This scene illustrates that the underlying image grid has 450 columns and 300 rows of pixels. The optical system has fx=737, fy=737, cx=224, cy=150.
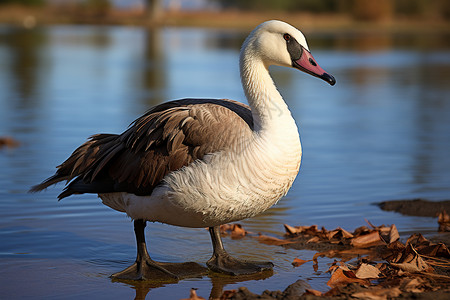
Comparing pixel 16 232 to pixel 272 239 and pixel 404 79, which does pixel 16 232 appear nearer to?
pixel 272 239

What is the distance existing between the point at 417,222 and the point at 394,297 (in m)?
2.54

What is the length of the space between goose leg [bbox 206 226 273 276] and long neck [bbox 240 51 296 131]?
1071mm

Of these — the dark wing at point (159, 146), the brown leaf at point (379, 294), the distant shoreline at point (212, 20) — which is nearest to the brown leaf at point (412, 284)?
the brown leaf at point (379, 294)

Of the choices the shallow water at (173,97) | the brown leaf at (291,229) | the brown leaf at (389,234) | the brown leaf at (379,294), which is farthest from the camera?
the brown leaf at (291,229)

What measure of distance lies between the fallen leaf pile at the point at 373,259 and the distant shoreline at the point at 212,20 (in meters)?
51.3

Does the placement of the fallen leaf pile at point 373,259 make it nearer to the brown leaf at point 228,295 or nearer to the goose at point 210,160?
the brown leaf at point 228,295

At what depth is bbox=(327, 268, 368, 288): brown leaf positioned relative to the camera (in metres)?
5.08

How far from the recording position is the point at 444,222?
22.4 feet

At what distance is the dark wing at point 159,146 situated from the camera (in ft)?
17.7

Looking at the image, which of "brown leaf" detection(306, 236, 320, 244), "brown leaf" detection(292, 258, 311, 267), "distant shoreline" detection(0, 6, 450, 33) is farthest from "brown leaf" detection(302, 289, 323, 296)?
"distant shoreline" detection(0, 6, 450, 33)

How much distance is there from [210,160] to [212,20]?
61.3 meters

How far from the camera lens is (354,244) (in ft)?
20.4

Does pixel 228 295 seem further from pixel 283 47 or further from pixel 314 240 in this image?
pixel 283 47

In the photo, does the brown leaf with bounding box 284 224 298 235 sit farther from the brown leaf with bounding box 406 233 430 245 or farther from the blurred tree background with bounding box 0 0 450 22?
the blurred tree background with bounding box 0 0 450 22
